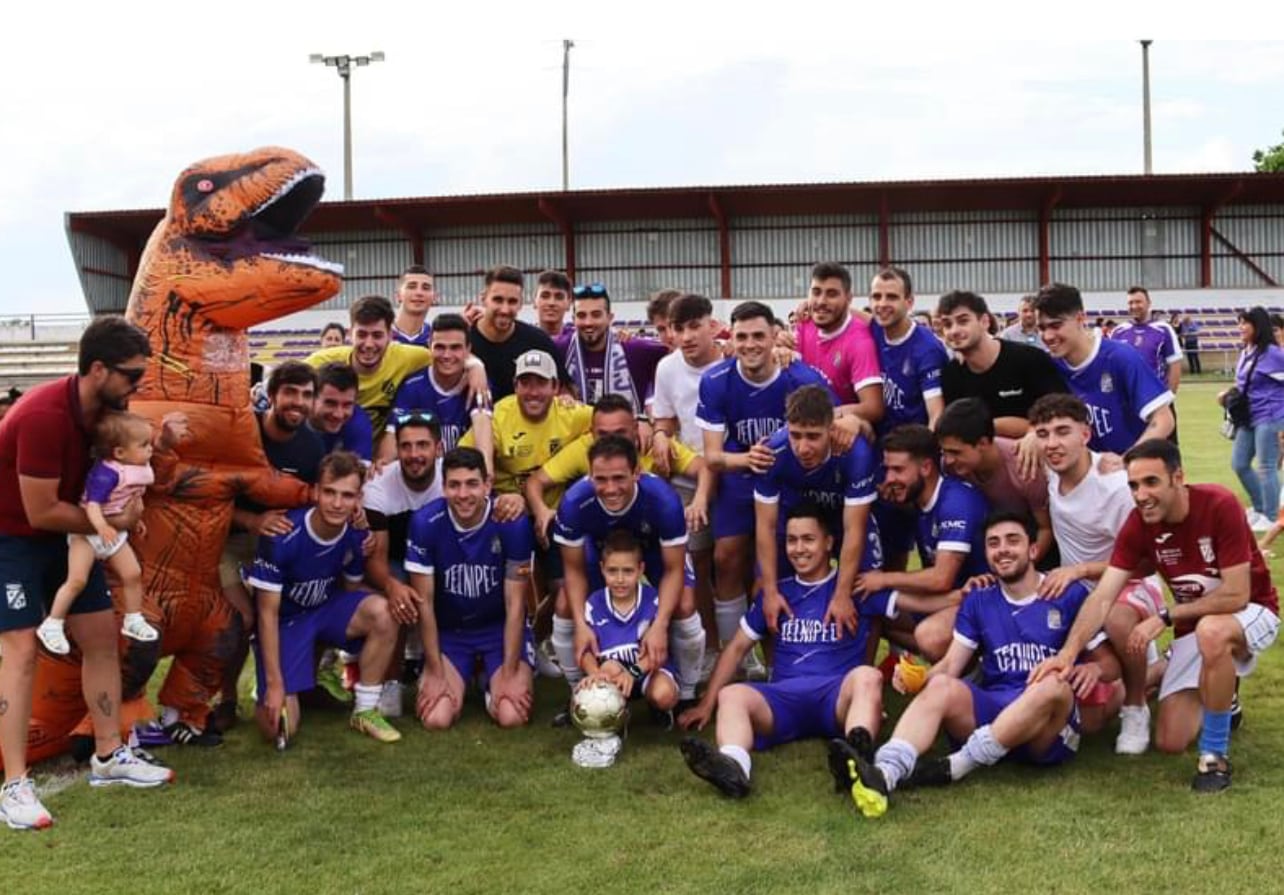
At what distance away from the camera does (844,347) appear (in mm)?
6219

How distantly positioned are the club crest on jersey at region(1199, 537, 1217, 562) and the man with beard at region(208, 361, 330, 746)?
381 cm

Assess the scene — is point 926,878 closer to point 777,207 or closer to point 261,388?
point 261,388

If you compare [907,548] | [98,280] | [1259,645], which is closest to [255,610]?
[907,548]

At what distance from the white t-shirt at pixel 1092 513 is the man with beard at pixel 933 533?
0.35 meters

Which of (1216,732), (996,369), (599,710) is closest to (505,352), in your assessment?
(599,710)

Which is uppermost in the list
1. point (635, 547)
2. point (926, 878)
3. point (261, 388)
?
point (261, 388)

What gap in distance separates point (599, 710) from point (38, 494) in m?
2.26

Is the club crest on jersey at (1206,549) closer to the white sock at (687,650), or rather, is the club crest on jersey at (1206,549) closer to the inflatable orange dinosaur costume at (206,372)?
the white sock at (687,650)

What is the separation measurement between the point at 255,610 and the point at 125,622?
37.3 inches

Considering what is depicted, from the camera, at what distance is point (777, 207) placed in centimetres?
3153

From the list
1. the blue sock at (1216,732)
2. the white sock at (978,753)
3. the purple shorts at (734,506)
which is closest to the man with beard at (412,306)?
the purple shorts at (734,506)

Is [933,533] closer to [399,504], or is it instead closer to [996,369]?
[996,369]

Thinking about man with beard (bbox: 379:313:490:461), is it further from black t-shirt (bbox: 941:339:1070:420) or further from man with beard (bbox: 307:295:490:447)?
black t-shirt (bbox: 941:339:1070:420)

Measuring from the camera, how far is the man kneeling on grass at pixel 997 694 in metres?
4.31
